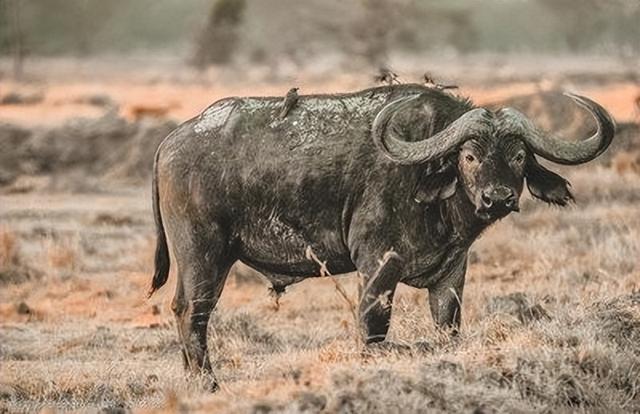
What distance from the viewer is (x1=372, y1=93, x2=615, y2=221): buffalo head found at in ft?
29.4

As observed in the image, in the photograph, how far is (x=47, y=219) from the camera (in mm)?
19875

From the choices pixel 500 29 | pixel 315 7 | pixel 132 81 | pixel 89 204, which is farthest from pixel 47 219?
pixel 500 29

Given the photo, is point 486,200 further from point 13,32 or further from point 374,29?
point 13,32

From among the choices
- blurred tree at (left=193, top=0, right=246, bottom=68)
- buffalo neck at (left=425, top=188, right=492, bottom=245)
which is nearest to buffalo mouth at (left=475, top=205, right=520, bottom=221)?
buffalo neck at (left=425, top=188, right=492, bottom=245)

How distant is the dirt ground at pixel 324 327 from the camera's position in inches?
329

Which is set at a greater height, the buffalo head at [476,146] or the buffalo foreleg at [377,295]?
the buffalo head at [476,146]

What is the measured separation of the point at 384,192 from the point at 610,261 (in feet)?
18.3

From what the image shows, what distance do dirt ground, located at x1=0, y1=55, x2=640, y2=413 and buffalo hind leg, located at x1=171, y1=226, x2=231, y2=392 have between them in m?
0.20

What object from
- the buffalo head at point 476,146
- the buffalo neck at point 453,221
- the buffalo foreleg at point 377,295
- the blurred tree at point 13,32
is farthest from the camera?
the blurred tree at point 13,32

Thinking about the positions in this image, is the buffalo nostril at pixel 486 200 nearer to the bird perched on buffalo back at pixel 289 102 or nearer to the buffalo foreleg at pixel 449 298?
the buffalo foreleg at pixel 449 298

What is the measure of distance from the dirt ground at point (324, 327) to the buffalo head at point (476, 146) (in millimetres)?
984

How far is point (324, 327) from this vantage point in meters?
12.7

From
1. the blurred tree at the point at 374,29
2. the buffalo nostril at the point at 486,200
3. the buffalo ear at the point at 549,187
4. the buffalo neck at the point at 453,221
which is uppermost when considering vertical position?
the buffalo nostril at the point at 486,200

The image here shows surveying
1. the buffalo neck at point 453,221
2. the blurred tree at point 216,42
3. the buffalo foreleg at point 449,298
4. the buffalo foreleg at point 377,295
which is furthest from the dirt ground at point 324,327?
the blurred tree at point 216,42
